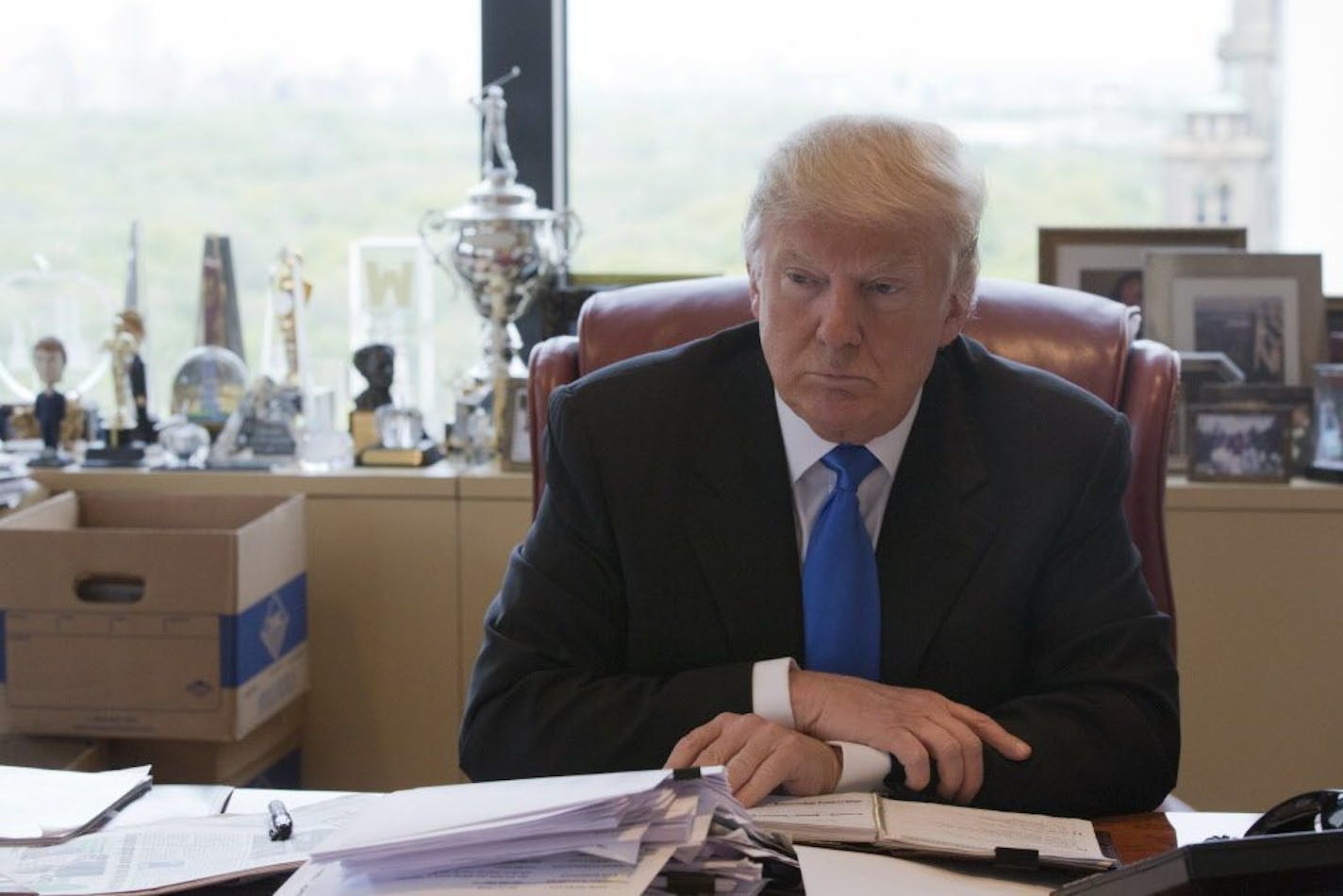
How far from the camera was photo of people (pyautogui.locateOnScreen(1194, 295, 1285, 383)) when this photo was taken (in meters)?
2.87

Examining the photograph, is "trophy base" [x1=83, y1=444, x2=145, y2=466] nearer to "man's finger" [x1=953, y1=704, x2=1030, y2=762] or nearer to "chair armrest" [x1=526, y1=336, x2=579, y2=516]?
"chair armrest" [x1=526, y1=336, x2=579, y2=516]

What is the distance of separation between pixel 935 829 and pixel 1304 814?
271 millimetres

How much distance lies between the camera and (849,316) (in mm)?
1604

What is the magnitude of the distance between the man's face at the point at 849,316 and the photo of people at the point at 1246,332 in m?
1.34

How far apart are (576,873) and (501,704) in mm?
529

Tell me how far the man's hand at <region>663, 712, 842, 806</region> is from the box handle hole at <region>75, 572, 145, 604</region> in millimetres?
1382

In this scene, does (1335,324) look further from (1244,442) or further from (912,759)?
(912,759)

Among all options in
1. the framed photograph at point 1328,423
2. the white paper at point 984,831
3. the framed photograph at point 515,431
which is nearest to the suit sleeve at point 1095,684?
the white paper at point 984,831

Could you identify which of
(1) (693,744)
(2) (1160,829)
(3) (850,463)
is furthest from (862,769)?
(3) (850,463)

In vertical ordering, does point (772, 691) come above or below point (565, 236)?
below

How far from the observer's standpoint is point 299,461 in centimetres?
296

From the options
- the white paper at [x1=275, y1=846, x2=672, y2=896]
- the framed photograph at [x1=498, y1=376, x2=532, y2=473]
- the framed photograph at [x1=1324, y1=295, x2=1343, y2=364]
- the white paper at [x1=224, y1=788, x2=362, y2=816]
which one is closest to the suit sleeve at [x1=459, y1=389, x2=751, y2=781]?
the white paper at [x1=224, y1=788, x2=362, y2=816]

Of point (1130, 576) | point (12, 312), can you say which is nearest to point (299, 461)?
point (12, 312)

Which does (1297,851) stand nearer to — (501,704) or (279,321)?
(501,704)
